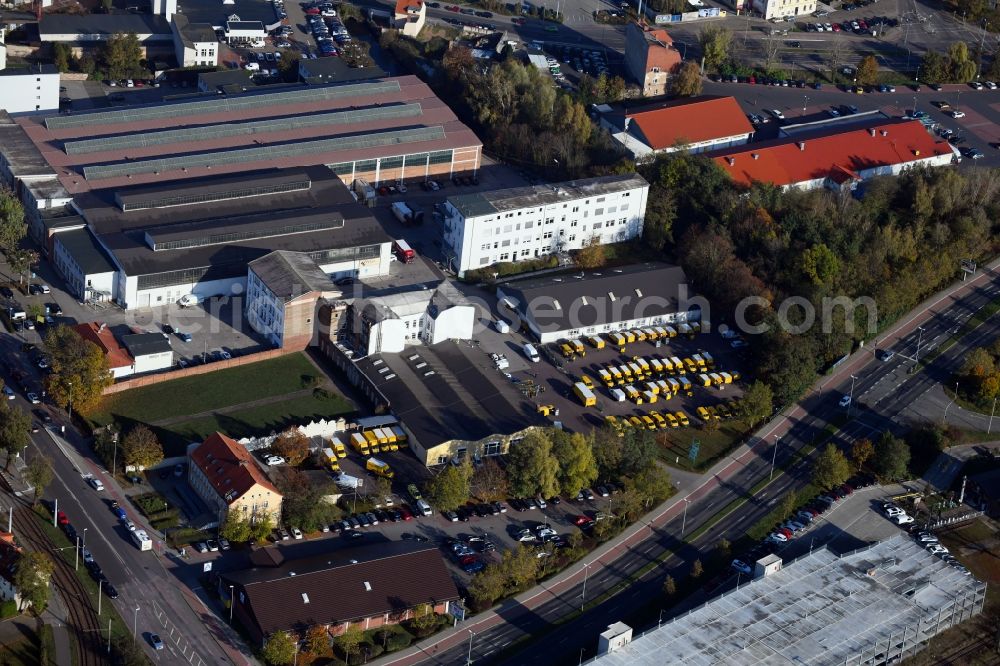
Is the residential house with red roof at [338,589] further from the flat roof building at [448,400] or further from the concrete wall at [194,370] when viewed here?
the concrete wall at [194,370]

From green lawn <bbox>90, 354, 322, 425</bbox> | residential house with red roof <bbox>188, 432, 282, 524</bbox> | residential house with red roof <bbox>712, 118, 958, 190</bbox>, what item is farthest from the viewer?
residential house with red roof <bbox>712, 118, 958, 190</bbox>

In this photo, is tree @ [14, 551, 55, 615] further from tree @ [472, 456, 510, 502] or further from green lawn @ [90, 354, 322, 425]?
tree @ [472, 456, 510, 502]

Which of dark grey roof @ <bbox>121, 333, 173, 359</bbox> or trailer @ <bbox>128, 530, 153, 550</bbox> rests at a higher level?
dark grey roof @ <bbox>121, 333, 173, 359</bbox>

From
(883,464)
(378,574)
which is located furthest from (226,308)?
(883,464)

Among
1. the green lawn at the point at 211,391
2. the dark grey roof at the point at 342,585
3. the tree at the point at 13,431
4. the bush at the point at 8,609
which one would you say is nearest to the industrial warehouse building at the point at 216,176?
the green lawn at the point at 211,391

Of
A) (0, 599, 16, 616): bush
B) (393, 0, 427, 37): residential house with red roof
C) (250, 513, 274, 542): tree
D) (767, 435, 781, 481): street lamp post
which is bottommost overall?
(0, 599, 16, 616): bush

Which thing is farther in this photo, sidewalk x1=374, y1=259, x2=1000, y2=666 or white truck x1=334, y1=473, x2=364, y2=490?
white truck x1=334, y1=473, x2=364, y2=490

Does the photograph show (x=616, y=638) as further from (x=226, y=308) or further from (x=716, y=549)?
(x=226, y=308)

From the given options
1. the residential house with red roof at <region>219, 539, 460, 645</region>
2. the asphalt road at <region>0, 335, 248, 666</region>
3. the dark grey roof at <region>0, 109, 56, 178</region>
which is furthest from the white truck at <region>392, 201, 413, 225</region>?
the residential house with red roof at <region>219, 539, 460, 645</region>
